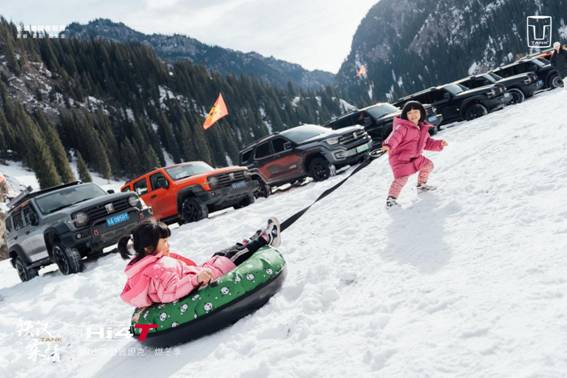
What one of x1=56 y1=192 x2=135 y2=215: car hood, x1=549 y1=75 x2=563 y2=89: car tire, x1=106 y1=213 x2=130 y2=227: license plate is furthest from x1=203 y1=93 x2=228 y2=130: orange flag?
x1=549 y1=75 x2=563 y2=89: car tire

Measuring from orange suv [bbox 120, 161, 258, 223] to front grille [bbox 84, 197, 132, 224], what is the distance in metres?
2.11

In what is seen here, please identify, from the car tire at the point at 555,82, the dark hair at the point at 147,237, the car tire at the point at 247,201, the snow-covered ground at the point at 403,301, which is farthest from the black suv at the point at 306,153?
the car tire at the point at 555,82

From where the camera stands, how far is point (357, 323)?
3.39m

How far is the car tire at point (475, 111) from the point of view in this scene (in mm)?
16797

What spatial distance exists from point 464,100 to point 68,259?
1501cm

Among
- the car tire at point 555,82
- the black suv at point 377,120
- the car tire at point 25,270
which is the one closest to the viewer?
the car tire at point 25,270

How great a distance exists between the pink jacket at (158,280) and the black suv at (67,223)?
18.2 ft

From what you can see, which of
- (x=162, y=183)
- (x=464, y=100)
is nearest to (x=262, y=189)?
(x=162, y=183)

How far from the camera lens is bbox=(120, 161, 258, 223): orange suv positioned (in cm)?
1169

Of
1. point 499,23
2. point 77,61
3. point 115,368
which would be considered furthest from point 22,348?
point 499,23

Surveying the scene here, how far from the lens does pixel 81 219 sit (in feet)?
30.4

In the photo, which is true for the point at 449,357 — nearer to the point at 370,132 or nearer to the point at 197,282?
the point at 197,282

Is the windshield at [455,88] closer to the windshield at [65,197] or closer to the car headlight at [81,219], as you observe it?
the windshield at [65,197]

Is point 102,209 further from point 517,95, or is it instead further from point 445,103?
point 517,95
